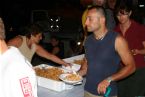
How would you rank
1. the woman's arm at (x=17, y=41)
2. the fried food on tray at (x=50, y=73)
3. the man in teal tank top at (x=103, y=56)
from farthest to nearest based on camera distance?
the fried food on tray at (x=50, y=73) → the woman's arm at (x=17, y=41) → the man in teal tank top at (x=103, y=56)

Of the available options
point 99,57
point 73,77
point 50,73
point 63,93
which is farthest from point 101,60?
point 50,73

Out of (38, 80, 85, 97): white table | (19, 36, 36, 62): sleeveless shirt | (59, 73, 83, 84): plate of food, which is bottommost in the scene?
(38, 80, 85, 97): white table

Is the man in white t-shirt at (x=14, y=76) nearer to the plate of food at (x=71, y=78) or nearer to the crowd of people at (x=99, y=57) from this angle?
the crowd of people at (x=99, y=57)

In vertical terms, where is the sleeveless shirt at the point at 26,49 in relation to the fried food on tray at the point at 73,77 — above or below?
above

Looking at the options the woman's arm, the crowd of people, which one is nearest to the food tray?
the crowd of people

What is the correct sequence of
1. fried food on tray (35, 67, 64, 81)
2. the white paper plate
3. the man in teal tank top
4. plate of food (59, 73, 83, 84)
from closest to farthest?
the man in teal tank top
plate of food (59, 73, 83, 84)
fried food on tray (35, 67, 64, 81)
the white paper plate

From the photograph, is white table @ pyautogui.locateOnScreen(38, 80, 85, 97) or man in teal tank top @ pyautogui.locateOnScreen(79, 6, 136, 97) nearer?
man in teal tank top @ pyautogui.locateOnScreen(79, 6, 136, 97)

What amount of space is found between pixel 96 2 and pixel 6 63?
2371 millimetres

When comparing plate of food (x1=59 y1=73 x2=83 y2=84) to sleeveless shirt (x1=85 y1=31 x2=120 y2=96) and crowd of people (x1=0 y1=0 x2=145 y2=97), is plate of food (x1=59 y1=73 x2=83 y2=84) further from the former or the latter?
sleeveless shirt (x1=85 y1=31 x2=120 y2=96)

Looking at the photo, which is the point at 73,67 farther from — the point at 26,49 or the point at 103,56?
the point at 103,56

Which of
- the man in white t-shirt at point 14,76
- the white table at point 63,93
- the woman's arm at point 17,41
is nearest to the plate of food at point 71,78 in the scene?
the white table at point 63,93

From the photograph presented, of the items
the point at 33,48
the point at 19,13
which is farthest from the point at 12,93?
the point at 19,13

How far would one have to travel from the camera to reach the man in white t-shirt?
5.13 feet

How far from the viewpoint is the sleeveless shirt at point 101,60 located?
8.73 feet
